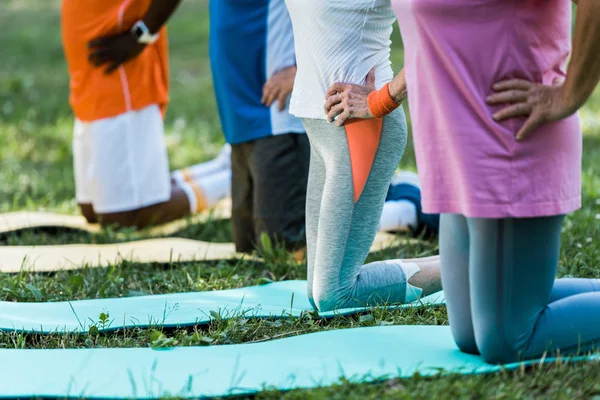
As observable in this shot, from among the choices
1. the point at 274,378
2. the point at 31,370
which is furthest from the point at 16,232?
the point at 274,378

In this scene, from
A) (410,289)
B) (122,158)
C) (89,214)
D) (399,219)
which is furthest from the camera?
(89,214)

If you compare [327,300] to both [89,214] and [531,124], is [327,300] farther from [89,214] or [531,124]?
[89,214]

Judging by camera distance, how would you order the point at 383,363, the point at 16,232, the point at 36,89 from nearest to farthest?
1. the point at 383,363
2. the point at 16,232
3. the point at 36,89

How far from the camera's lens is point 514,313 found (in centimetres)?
240

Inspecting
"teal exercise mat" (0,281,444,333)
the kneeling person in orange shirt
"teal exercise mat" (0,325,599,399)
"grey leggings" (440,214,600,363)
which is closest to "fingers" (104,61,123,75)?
the kneeling person in orange shirt

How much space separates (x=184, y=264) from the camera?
3877mm

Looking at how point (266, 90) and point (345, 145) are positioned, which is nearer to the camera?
point (345, 145)

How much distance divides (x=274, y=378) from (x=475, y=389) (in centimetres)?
54

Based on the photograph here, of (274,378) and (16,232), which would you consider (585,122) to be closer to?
(16,232)

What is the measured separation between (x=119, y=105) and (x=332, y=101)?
84.9 inches

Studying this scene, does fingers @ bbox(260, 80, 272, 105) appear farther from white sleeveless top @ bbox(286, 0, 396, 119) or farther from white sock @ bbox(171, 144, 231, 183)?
white sock @ bbox(171, 144, 231, 183)

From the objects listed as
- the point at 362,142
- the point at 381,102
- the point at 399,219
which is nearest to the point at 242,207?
the point at 399,219

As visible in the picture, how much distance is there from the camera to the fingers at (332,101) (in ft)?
9.45

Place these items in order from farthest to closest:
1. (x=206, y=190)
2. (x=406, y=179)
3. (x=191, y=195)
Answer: (x=206, y=190)
(x=191, y=195)
(x=406, y=179)
